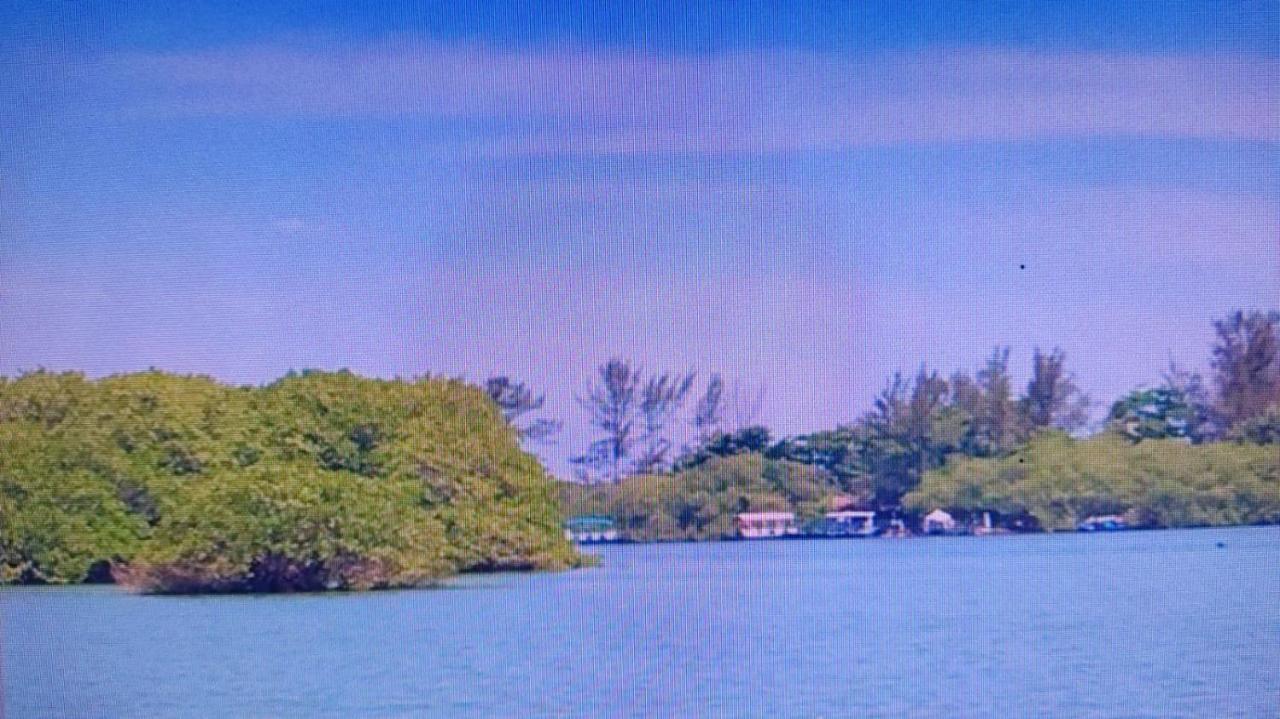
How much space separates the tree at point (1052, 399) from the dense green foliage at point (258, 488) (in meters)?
1.51

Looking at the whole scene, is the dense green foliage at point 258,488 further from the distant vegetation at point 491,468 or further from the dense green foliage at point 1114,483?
the dense green foliage at point 1114,483

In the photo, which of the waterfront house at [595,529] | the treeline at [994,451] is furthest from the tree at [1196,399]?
the waterfront house at [595,529]

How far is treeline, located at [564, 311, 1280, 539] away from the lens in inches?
272

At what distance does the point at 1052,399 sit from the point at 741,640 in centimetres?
117

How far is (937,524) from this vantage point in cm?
723

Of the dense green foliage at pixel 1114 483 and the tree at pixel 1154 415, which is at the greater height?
the tree at pixel 1154 415

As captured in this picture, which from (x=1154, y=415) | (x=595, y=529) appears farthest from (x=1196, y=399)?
(x=595, y=529)

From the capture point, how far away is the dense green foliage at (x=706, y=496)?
23.5 ft

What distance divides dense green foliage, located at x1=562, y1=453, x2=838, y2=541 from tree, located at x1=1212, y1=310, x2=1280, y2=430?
Result: 1194 millimetres

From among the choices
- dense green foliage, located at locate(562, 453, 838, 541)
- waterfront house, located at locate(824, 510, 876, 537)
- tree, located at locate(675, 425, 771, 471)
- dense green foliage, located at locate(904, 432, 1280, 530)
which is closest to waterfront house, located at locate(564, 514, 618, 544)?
dense green foliage, located at locate(562, 453, 838, 541)

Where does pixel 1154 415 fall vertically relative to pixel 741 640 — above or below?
above

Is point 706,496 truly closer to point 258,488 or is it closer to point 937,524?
point 937,524

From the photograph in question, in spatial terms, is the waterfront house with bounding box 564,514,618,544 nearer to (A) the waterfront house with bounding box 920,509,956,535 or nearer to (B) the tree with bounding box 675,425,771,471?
(B) the tree with bounding box 675,425,771,471

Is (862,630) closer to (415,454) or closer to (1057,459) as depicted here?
(1057,459)
